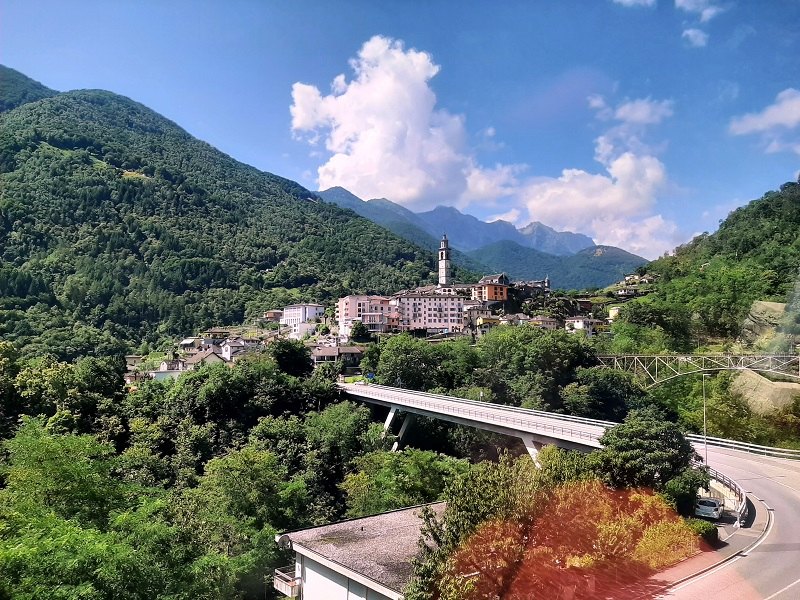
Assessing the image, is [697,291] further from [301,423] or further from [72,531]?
[72,531]

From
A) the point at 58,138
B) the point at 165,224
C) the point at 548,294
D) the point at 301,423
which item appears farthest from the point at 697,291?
the point at 58,138

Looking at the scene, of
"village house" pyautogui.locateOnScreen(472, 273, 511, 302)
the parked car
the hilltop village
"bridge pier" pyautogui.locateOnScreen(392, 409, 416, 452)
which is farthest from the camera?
"village house" pyautogui.locateOnScreen(472, 273, 511, 302)

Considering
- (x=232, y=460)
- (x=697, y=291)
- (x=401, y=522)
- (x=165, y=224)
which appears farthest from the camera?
(x=165, y=224)

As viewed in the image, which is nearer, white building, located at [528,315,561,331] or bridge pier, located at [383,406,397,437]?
bridge pier, located at [383,406,397,437]

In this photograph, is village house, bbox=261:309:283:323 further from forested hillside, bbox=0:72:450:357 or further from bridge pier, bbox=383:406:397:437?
bridge pier, bbox=383:406:397:437

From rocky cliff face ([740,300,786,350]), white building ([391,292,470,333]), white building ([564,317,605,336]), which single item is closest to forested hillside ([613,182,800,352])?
rocky cliff face ([740,300,786,350])

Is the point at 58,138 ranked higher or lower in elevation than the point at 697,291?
higher

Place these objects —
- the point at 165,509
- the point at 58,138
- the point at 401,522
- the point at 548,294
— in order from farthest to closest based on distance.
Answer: the point at 58,138, the point at 548,294, the point at 165,509, the point at 401,522

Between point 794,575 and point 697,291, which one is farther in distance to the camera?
point 697,291
